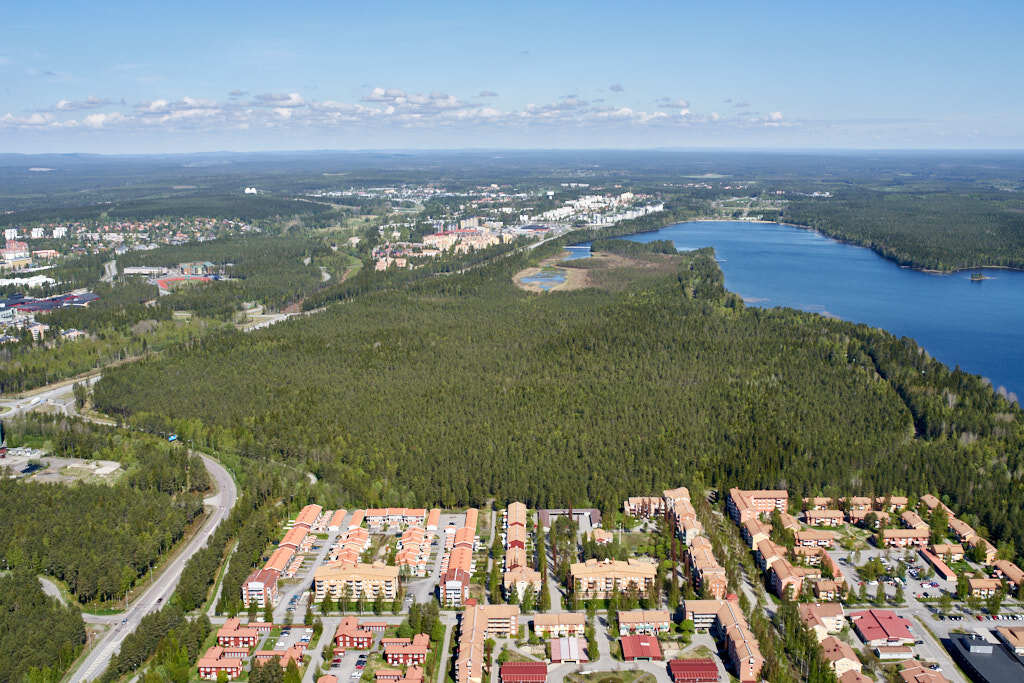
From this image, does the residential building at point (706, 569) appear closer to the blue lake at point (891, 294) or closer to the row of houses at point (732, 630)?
the row of houses at point (732, 630)

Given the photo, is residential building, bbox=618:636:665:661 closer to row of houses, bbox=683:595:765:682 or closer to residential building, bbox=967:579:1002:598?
row of houses, bbox=683:595:765:682

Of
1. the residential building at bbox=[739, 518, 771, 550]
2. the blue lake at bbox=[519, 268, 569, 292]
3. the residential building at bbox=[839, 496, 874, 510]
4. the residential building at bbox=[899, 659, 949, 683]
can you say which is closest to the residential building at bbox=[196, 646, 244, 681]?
the residential building at bbox=[739, 518, 771, 550]

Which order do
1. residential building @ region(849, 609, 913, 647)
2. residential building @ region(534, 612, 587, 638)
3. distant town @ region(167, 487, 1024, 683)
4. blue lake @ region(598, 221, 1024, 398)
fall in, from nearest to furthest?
distant town @ region(167, 487, 1024, 683) < residential building @ region(849, 609, 913, 647) < residential building @ region(534, 612, 587, 638) < blue lake @ region(598, 221, 1024, 398)

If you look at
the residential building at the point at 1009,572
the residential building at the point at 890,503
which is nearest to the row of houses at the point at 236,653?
the residential building at the point at 890,503

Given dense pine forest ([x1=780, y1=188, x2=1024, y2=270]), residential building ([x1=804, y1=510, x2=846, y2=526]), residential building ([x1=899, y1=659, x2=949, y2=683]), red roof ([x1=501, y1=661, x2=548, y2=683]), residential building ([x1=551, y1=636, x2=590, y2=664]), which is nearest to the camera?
residential building ([x1=899, y1=659, x2=949, y2=683])

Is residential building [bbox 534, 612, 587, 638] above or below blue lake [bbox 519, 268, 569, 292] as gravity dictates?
below

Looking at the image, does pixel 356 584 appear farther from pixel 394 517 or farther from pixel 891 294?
pixel 891 294
